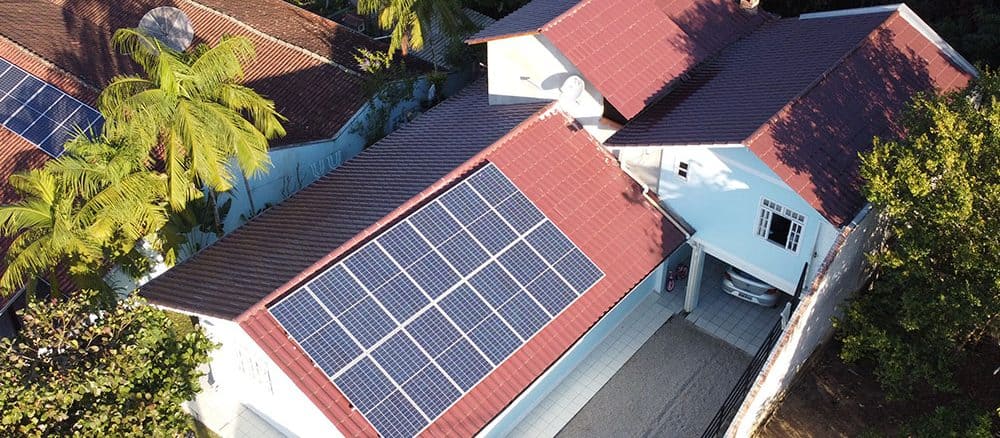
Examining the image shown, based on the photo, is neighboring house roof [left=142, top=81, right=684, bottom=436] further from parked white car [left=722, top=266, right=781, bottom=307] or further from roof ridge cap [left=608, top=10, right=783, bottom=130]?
parked white car [left=722, top=266, right=781, bottom=307]

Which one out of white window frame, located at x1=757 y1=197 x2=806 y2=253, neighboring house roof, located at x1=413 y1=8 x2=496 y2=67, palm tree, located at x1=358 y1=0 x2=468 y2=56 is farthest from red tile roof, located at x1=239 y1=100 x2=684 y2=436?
neighboring house roof, located at x1=413 y1=8 x2=496 y2=67

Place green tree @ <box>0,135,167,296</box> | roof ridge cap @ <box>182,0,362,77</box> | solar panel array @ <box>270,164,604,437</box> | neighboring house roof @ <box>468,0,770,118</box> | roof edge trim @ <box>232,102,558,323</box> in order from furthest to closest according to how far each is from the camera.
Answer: roof ridge cap @ <box>182,0,362,77</box>, neighboring house roof @ <box>468,0,770,118</box>, green tree @ <box>0,135,167,296</box>, roof edge trim @ <box>232,102,558,323</box>, solar panel array @ <box>270,164,604,437</box>

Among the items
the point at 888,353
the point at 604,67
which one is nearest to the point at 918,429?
the point at 888,353

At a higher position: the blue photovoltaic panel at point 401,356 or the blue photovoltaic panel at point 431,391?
the blue photovoltaic panel at point 401,356

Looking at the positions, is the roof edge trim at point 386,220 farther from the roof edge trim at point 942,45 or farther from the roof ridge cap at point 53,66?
the roof ridge cap at point 53,66

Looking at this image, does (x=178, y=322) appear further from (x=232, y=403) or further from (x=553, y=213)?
(x=553, y=213)

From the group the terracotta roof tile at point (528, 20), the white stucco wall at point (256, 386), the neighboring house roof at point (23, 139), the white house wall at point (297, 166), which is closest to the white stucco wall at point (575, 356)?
the white stucco wall at point (256, 386)

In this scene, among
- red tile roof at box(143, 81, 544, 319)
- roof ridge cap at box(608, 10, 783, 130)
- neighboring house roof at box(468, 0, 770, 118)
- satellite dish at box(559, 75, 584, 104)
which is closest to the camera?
red tile roof at box(143, 81, 544, 319)
